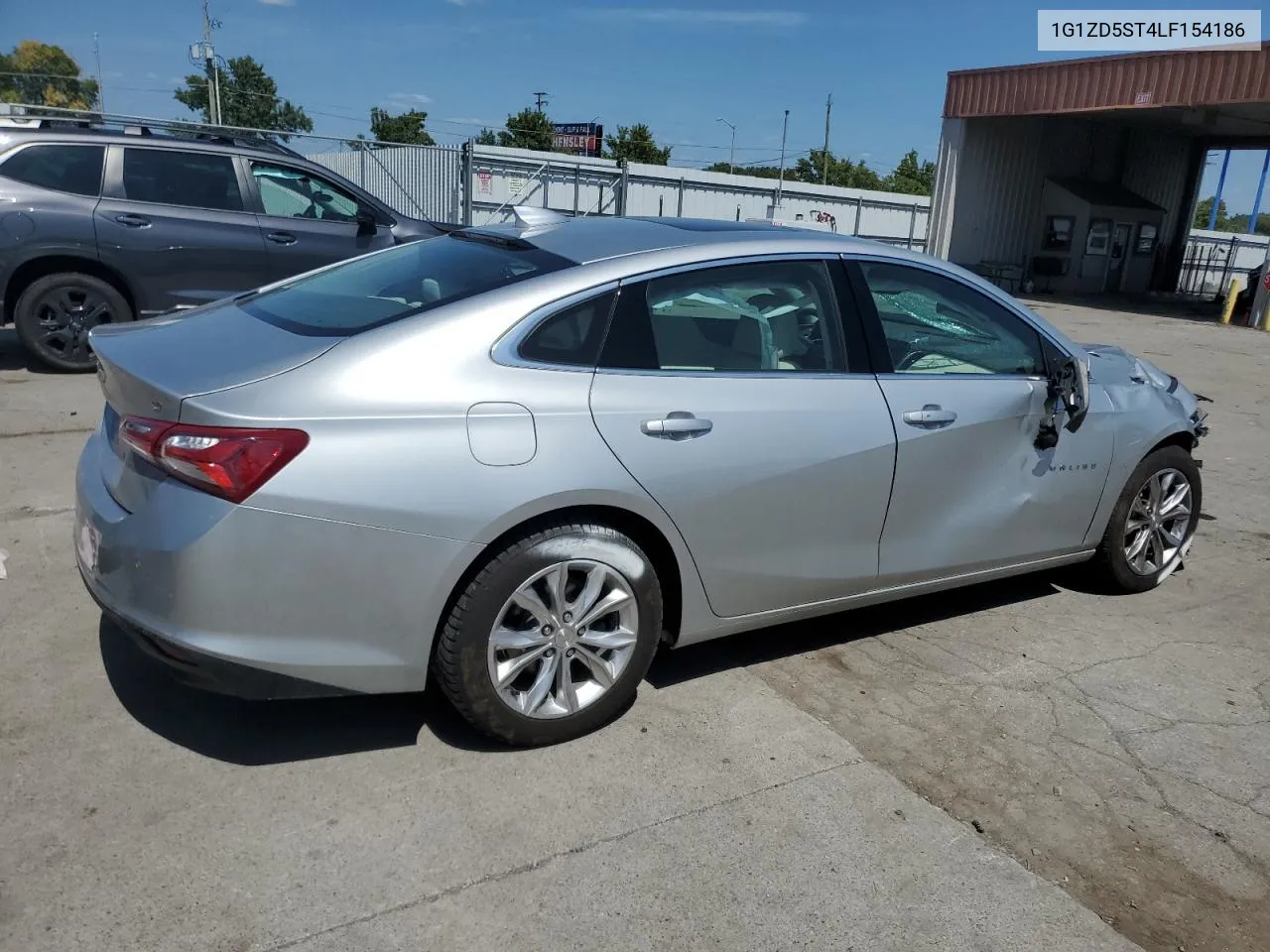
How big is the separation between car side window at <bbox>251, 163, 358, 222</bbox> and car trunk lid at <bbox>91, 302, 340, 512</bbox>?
5479 millimetres

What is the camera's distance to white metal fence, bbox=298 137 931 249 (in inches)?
755

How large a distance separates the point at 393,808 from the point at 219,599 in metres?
0.76

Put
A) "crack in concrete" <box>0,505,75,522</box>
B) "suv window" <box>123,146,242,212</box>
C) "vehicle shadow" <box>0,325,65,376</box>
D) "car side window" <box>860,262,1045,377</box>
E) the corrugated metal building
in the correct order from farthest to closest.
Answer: the corrugated metal building
"vehicle shadow" <box>0,325,65,376</box>
"suv window" <box>123,146,242,212</box>
"crack in concrete" <box>0,505,75,522</box>
"car side window" <box>860,262,1045,377</box>

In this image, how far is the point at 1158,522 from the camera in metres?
4.66

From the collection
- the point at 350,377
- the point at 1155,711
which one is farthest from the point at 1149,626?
the point at 350,377

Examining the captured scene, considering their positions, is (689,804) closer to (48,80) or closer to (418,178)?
(418,178)

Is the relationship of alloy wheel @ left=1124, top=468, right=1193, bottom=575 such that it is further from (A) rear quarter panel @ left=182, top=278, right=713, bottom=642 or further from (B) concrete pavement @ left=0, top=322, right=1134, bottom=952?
(A) rear quarter panel @ left=182, top=278, right=713, bottom=642

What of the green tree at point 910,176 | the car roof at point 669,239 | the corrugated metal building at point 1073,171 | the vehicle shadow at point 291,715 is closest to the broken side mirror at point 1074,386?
the car roof at point 669,239

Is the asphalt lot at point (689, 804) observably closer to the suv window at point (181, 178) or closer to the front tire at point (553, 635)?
the front tire at point (553, 635)

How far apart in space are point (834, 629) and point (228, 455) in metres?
2.59

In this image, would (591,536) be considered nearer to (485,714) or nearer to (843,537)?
(485,714)

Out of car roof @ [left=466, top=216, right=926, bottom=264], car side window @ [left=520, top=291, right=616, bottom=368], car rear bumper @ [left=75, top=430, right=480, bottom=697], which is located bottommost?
car rear bumper @ [left=75, top=430, right=480, bottom=697]

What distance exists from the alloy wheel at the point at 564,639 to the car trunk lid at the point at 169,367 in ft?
3.07

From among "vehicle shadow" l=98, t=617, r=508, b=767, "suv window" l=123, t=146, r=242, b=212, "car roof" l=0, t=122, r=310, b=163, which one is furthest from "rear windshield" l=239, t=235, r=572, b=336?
"car roof" l=0, t=122, r=310, b=163
